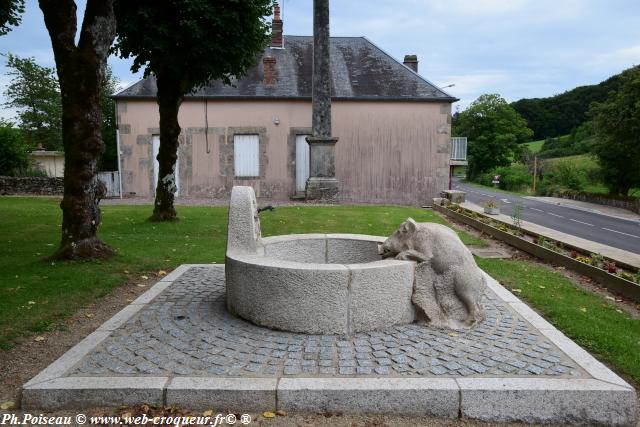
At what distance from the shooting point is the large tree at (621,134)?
25922mm

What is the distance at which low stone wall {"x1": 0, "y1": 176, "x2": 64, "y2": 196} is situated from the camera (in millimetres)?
20031

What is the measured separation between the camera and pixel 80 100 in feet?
22.6

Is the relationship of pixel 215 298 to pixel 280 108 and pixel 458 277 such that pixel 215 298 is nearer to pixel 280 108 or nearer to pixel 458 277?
pixel 458 277

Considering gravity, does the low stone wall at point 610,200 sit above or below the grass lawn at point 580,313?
below

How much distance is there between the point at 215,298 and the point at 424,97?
16714 millimetres

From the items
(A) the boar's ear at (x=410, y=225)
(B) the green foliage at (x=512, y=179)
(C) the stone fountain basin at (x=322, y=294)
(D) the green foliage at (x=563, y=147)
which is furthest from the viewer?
(D) the green foliage at (x=563, y=147)

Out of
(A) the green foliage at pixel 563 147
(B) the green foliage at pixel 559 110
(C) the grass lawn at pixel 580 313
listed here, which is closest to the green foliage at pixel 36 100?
(C) the grass lawn at pixel 580 313

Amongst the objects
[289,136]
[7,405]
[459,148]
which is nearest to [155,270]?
[7,405]

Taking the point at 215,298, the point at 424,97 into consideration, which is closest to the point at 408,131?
the point at 424,97

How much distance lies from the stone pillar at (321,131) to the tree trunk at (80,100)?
11.3 m

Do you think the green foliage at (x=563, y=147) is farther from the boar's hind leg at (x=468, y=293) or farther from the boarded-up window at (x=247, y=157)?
the boar's hind leg at (x=468, y=293)

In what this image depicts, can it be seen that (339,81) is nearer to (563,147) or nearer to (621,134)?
(621,134)

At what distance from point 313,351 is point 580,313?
3.31 meters

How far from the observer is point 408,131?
66.4ft
